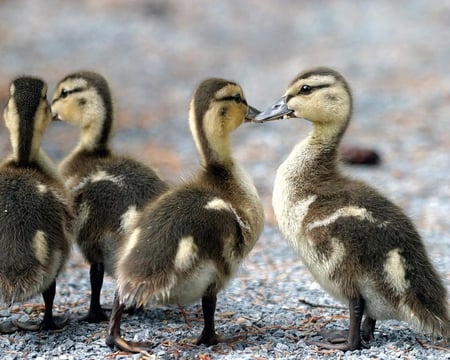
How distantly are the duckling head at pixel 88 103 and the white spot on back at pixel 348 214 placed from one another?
189 centimetres

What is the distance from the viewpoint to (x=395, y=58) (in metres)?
15.8

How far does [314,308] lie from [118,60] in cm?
1119

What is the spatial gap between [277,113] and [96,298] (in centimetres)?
159

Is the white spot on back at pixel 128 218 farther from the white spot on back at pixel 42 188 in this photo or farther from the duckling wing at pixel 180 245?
the white spot on back at pixel 42 188

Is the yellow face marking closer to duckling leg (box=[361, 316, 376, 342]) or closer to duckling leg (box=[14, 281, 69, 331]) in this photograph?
duckling leg (box=[361, 316, 376, 342])

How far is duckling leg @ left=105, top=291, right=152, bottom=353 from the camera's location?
14.8 feet

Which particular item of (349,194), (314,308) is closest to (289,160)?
(349,194)

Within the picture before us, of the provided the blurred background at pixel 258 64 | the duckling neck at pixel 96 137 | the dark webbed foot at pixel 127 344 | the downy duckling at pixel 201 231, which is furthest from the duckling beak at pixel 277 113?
the blurred background at pixel 258 64

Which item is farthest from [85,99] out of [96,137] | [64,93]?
[96,137]

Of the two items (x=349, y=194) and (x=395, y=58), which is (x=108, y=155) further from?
(x=395, y=58)

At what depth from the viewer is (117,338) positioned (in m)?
4.57

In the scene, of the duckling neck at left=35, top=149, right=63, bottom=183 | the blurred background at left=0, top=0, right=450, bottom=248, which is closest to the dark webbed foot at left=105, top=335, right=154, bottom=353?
the duckling neck at left=35, top=149, right=63, bottom=183

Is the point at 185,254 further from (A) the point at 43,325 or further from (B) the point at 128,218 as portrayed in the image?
(A) the point at 43,325

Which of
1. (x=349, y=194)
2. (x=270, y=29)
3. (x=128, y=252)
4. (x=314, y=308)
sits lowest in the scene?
(x=314, y=308)
